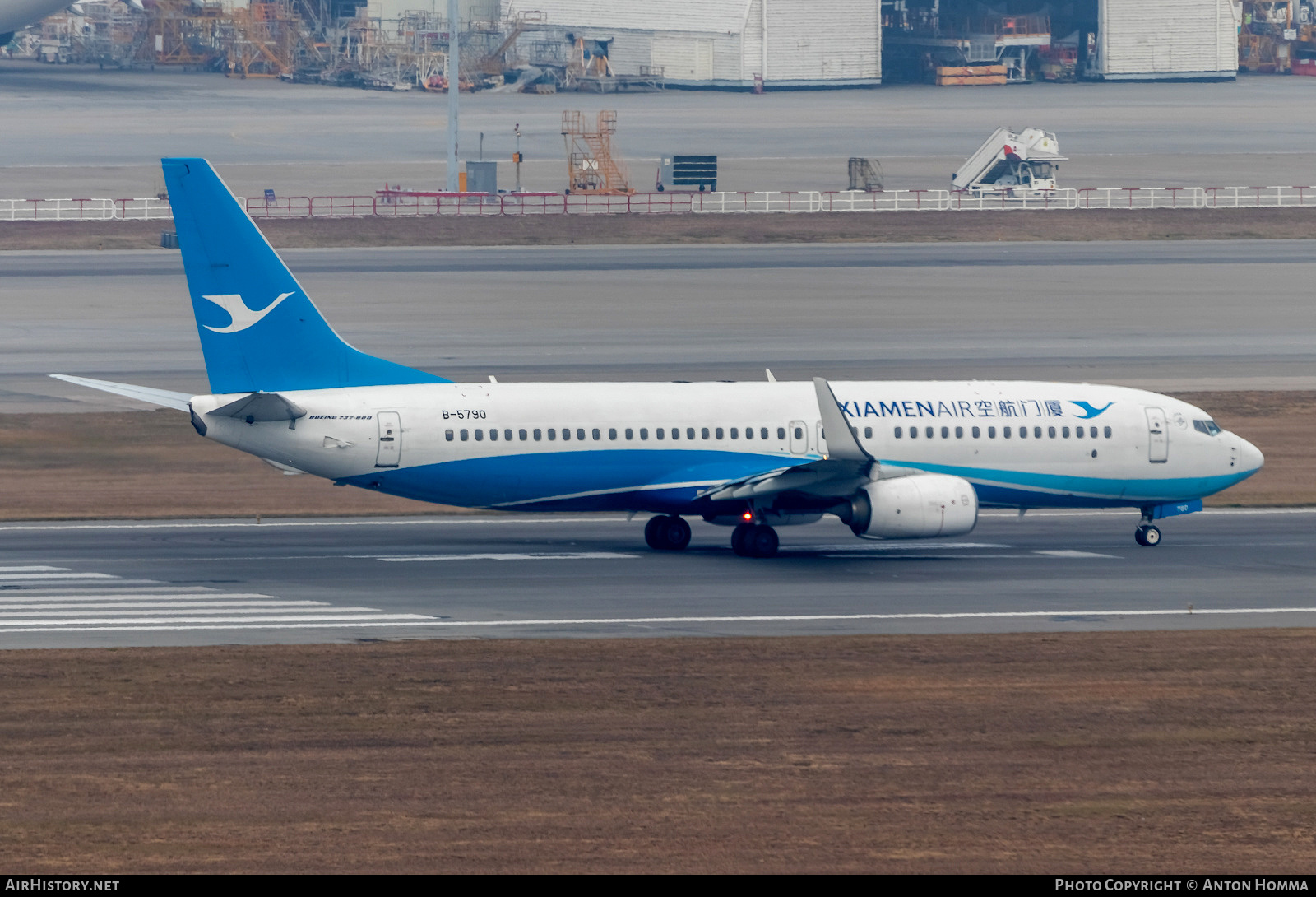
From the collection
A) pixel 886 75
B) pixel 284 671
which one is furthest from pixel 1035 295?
pixel 886 75

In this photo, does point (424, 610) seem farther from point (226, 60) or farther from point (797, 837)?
point (226, 60)

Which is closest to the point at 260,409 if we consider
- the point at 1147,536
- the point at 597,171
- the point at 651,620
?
the point at 651,620

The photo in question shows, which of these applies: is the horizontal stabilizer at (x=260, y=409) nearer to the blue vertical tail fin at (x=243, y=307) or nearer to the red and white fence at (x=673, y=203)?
the blue vertical tail fin at (x=243, y=307)

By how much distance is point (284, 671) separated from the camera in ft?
94.3

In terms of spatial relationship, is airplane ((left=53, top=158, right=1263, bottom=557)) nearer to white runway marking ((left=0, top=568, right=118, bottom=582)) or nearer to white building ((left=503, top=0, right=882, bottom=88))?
white runway marking ((left=0, top=568, right=118, bottom=582))

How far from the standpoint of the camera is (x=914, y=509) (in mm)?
38344

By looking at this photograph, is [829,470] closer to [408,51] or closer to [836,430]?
[836,430]

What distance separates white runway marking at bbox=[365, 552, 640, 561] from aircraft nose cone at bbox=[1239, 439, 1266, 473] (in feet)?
48.2

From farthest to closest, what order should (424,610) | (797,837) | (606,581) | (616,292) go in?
(616,292), (606,581), (424,610), (797,837)

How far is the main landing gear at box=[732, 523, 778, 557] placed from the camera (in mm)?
40719

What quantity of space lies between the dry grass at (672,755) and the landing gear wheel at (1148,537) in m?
10.6

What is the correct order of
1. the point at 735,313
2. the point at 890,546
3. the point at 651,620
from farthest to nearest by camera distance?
the point at 735,313 < the point at 890,546 < the point at 651,620

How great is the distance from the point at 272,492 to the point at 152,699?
2246cm

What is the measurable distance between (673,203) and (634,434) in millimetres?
70142
